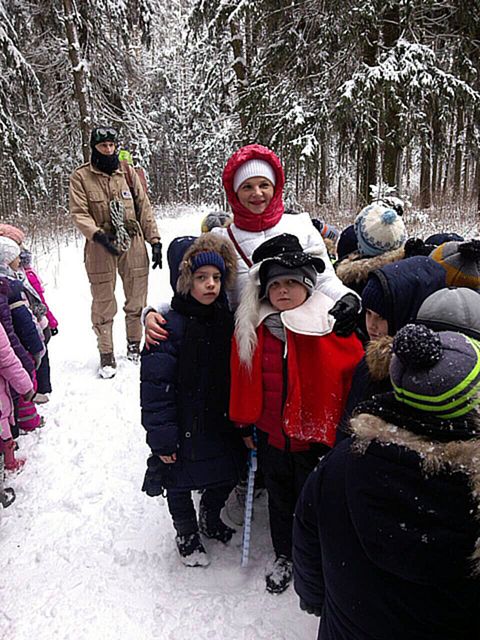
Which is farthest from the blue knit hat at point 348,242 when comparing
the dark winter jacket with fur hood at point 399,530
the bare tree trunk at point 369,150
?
the bare tree trunk at point 369,150

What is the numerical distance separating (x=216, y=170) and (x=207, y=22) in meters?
19.3

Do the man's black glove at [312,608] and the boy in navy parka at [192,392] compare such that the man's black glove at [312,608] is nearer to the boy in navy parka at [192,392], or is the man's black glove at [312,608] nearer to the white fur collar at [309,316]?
the boy in navy parka at [192,392]

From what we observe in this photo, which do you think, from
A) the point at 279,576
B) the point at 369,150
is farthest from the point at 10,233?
the point at 369,150

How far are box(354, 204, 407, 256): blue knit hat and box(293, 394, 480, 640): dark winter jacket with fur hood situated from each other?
71.9 inches

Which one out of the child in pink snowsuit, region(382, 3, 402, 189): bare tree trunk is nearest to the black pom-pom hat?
the child in pink snowsuit

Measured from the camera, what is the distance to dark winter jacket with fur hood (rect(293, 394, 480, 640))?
97cm

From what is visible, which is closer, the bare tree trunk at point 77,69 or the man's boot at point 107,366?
the man's boot at point 107,366

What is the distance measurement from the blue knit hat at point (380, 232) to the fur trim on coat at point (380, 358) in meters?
1.37

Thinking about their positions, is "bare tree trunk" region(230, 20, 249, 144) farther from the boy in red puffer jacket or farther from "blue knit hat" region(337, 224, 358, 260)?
the boy in red puffer jacket

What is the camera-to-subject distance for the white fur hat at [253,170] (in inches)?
94.7

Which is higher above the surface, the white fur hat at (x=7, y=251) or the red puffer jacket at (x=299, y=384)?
the white fur hat at (x=7, y=251)

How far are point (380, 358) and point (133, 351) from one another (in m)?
4.10

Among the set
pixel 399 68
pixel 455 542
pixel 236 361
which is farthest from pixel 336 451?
pixel 399 68

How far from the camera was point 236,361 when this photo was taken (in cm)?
220
